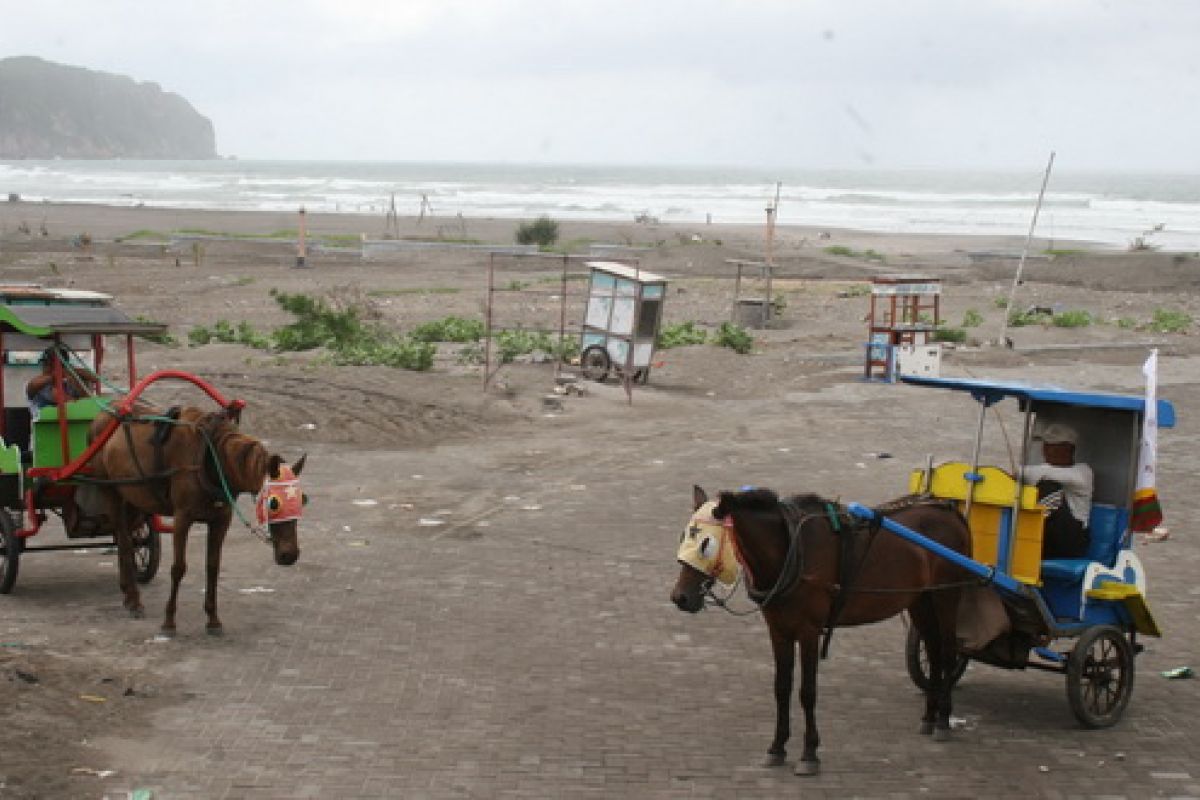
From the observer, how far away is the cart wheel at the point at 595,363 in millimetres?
22703

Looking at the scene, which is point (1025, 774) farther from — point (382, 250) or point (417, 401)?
point (382, 250)

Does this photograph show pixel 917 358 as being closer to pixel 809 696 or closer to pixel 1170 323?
pixel 1170 323

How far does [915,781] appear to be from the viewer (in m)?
7.35

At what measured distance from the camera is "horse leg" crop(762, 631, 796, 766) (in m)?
7.38

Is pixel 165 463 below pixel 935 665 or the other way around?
the other way around

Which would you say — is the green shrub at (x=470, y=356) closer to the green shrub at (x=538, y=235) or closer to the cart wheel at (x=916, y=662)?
the cart wheel at (x=916, y=662)

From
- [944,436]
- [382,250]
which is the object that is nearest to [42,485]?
[944,436]

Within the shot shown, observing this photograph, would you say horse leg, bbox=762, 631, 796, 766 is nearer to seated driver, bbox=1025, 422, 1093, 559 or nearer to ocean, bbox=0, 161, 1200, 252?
seated driver, bbox=1025, 422, 1093, 559

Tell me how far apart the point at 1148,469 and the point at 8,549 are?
8.19 metres

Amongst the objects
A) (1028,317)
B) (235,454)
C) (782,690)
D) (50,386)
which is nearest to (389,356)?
(50,386)

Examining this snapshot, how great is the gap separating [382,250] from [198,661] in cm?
4208

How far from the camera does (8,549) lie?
10.5 meters

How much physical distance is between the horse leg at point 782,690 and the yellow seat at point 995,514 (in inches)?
61.9

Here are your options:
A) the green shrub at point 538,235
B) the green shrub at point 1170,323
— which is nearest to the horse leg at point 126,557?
the green shrub at point 1170,323
